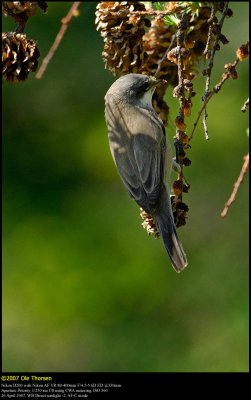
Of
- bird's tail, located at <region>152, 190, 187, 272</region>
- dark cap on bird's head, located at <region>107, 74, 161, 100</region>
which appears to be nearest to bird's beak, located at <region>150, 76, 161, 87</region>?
dark cap on bird's head, located at <region>107, 74, 161, 100</region>

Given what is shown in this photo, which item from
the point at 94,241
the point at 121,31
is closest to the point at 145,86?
the point at 121,31

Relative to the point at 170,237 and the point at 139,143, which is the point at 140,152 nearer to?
the point at 139,143

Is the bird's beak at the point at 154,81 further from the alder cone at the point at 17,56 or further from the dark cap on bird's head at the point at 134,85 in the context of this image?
the alder cone at the point at 17,56

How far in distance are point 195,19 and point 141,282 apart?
203cm

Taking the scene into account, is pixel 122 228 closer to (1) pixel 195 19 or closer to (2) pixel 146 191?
(2) pixel 146 191

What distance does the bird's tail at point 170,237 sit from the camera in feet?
5.68

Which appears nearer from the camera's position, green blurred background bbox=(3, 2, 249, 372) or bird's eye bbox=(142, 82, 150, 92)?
bird's eye bbox=(142, 82, 150, 92)

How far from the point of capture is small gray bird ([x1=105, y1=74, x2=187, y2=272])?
189 cm

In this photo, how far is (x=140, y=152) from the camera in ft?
6.47

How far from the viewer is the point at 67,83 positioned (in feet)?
11.9

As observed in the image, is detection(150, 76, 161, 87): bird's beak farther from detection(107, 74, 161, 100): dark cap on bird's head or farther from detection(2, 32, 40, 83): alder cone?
detection(2, 32, 40, 83): alder cone

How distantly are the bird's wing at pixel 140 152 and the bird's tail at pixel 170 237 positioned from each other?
5.5 inches

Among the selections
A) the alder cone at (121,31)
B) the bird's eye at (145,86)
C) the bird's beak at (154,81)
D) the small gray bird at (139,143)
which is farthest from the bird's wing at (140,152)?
the alder cone at (121,31)

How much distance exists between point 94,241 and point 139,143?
150 centimetres
